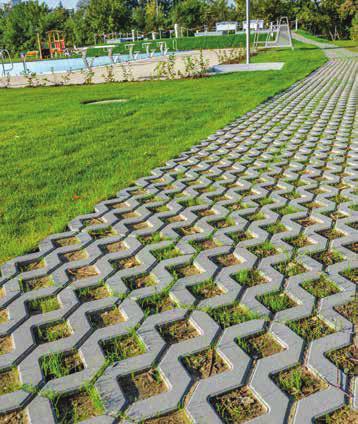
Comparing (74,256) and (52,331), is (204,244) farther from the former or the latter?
(52,331)

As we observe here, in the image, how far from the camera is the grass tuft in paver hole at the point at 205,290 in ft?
9.25

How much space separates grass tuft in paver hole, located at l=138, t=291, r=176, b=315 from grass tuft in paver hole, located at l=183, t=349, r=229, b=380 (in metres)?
0.45

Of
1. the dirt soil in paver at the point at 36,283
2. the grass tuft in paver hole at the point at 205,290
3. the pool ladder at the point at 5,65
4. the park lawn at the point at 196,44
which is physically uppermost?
the park lawn at the point at 196,44

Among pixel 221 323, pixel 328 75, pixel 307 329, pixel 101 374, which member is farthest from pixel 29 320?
pixel 328 75

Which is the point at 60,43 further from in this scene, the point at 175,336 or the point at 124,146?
the point at 175,336

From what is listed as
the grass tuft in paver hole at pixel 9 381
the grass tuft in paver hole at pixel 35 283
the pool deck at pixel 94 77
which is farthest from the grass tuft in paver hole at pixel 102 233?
the pool deck at pixel 94 77

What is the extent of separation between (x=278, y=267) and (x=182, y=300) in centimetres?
75

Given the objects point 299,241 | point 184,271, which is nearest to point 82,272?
point 184,271

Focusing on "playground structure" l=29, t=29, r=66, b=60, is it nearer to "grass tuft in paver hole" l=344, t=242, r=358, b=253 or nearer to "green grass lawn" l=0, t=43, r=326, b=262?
"green grass lawn" l=0, t=43, r=326, b=262

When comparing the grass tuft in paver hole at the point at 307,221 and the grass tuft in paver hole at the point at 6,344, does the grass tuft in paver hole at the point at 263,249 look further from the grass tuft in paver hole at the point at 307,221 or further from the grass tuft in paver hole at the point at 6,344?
the grass tuft in paver hole at the point at 6,344

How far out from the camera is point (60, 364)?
7.36 feet

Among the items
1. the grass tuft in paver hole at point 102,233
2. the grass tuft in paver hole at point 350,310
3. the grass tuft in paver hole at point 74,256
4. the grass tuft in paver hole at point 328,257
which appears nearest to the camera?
the grass tuft in paver hole at point 350,310

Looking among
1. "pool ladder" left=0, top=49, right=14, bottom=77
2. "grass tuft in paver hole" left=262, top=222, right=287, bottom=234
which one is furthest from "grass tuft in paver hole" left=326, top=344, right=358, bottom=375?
"pool ladder" left=0, top=49, right=14, bottom=77

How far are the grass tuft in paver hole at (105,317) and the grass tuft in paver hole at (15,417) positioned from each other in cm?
65
